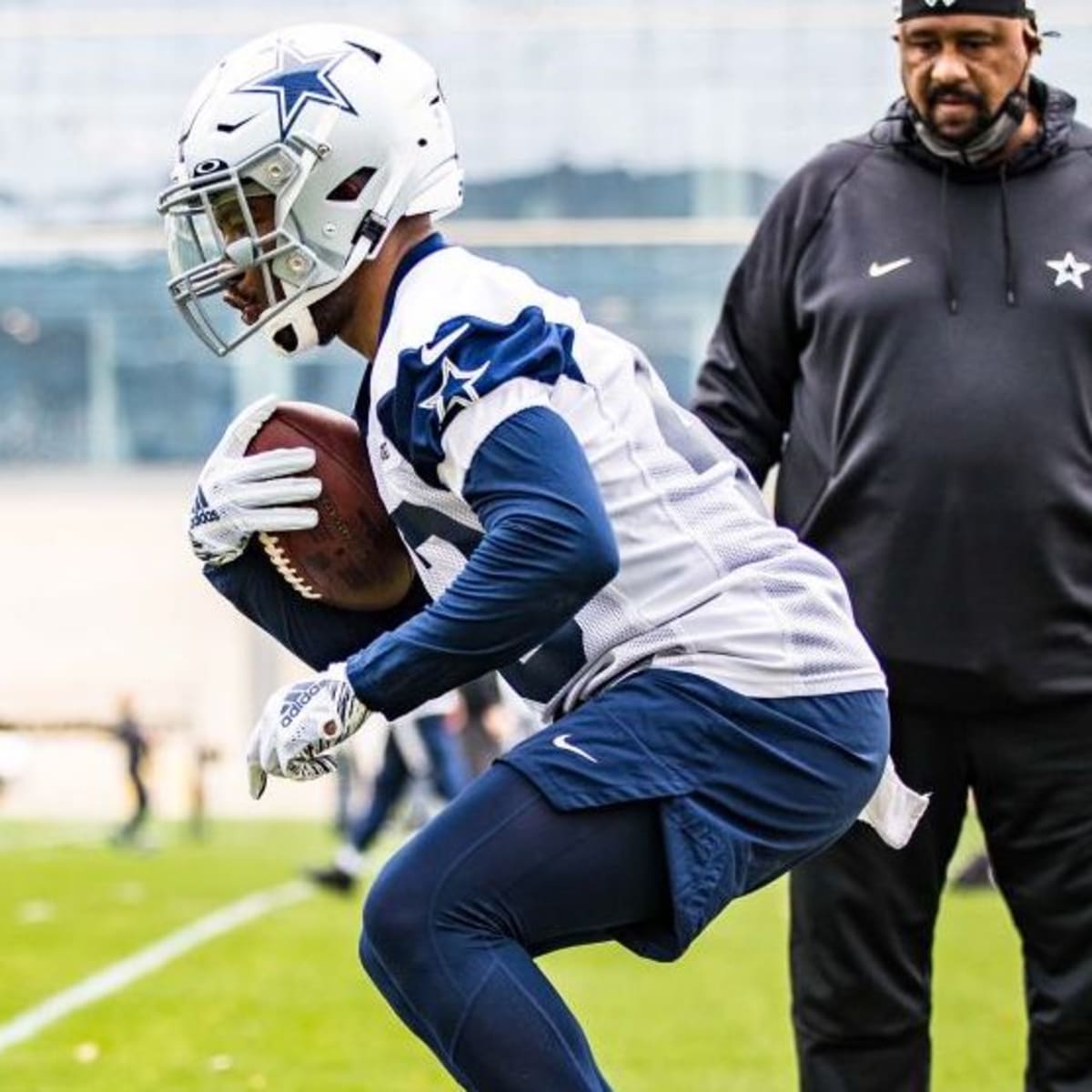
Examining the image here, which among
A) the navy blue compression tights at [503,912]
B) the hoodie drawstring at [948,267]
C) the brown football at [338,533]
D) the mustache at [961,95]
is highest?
the mustache at [961,95]

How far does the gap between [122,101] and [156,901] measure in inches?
834

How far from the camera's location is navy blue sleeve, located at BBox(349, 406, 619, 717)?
320cm

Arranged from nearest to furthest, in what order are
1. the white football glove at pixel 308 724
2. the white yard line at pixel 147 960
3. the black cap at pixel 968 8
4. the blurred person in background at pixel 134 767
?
the white football glove at pixel 308 724 → the black cap at pixel 968 8 → the white yard line at pixel 147 960 → the blurred person in background at pixel 134 767

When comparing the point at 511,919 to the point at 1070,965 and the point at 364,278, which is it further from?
the point at 1070,965

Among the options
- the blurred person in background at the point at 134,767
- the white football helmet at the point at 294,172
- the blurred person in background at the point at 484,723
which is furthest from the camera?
the blurred person in background at the point at 134,767

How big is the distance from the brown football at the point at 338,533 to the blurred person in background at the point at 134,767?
45.6 ft

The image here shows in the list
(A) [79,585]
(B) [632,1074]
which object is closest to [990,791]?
(B) [632,1074]

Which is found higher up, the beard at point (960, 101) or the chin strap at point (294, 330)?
the beard at point (960, 101)

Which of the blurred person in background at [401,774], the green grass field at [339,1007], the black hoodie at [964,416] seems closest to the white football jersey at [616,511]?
the black hoodie at [964,416]

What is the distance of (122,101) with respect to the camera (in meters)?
31.7

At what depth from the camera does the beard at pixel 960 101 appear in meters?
4.21

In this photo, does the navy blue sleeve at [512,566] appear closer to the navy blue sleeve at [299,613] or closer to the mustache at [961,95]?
the navy blue sleeve at [299,613]

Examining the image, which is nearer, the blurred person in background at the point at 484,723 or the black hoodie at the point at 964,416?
the black hoodie at the point at 964,416

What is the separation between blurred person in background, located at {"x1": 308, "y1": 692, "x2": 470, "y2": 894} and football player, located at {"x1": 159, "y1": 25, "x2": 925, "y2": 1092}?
806cm
